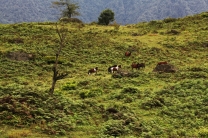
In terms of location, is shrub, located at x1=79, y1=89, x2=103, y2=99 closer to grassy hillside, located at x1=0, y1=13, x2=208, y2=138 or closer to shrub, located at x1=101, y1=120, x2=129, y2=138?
grassy hillside, located at x1=0, y1=13, x2=208, y2=138

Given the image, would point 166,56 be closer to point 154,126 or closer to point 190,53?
point 190,53

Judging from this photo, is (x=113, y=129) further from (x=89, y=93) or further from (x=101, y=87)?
(x=101, y=87)

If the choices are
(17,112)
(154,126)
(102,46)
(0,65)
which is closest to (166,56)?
(102,46)

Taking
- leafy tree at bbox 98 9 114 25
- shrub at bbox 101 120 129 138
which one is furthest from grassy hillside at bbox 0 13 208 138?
leafy tree at bbox 98 9 114 25

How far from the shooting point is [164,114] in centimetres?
2269

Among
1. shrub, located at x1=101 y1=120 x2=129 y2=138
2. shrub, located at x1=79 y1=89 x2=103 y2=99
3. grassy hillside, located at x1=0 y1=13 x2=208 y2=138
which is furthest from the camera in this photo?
shrub, located at x1=79 y1=89 x2=103 y2=99

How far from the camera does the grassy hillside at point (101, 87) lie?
19219 mm

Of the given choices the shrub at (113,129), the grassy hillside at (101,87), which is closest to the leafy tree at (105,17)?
the grassy hillside at (101,87)

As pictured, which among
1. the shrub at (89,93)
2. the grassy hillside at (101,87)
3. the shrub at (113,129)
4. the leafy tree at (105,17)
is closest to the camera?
the shrub at (113,129)

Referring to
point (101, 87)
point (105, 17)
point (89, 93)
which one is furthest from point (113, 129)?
point (105, 17)

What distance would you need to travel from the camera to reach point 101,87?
29750mm

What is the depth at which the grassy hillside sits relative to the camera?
1922 centimetres

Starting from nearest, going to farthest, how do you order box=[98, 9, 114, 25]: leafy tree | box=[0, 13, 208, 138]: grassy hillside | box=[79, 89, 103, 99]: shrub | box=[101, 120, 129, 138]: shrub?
box=[101, 120, 129, 138]: shrub
box=[0, 13, 208, 138]: grassy hillside
box=[79, 89, 103, 99]: shrub
box=[98, 9, 114, 25]: leafy tree

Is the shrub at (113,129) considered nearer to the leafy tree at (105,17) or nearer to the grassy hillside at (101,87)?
the grassy hillside at (101,87)
